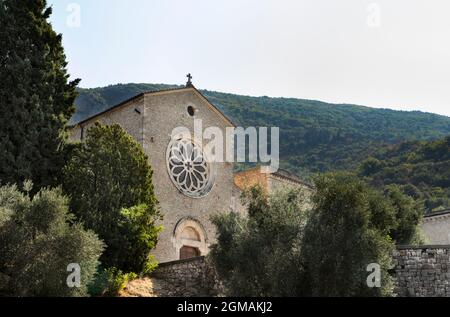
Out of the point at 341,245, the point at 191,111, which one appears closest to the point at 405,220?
the point at 341,245

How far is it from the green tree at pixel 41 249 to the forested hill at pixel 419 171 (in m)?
44.8

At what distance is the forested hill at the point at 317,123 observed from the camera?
263 ft

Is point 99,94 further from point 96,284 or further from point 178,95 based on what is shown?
point 96,284

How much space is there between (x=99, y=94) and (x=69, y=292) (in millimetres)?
83257

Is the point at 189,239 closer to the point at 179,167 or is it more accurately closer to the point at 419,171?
the point at 179,167

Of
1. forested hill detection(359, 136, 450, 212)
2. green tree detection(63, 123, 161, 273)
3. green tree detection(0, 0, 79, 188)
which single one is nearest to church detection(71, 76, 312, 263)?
green tree detection(0, 0, 79, 188)

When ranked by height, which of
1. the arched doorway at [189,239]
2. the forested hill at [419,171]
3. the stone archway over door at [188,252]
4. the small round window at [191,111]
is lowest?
the stone archway over door at [188,252]

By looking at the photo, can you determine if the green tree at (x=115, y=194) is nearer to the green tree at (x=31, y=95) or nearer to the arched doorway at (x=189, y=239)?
the green tree at (x=31, y=95)

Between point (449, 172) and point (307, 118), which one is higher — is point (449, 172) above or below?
below

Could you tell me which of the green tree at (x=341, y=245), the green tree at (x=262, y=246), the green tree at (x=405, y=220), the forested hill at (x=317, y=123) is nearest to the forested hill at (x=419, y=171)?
the forested hill at (x=317, y=123)

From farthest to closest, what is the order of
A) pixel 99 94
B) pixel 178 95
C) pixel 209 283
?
pixel 99 94
pixel 178 95
pixel 209 283

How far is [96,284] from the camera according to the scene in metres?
19.3

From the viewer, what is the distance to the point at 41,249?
55.3 feet
